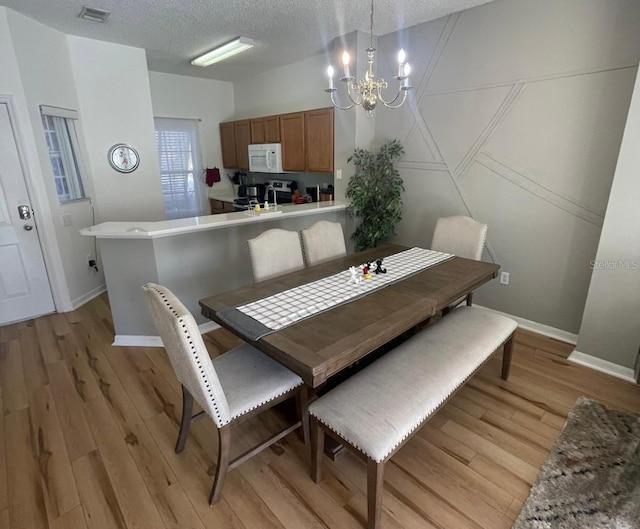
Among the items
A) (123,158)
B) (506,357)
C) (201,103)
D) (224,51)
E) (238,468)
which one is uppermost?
(224,51)

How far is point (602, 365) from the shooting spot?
99.3 inches

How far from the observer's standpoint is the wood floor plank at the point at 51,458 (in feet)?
5.25

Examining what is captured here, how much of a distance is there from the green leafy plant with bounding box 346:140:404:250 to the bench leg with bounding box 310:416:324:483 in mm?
2343

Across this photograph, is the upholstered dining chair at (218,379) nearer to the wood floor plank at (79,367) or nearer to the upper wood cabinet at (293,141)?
the wood floor plank at (79,367)

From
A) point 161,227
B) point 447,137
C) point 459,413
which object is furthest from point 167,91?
point 459,413

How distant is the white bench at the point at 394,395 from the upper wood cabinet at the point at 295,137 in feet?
8.66

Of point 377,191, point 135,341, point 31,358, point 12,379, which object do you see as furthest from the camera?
point 377,191

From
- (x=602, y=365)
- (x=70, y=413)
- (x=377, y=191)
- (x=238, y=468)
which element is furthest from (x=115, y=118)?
(x=602, y=365)

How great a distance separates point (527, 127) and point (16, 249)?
184 inches

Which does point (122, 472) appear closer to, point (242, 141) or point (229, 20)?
point (229, 20)

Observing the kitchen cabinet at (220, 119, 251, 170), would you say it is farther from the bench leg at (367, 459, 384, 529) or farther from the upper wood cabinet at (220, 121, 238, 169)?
the bench leg at (367, 459, 384, 529)

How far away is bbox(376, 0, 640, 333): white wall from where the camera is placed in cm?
245

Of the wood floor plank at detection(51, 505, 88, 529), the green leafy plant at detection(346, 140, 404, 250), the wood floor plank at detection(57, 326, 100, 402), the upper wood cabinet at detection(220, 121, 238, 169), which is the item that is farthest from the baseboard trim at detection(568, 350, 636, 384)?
the upper wood cabinet at detection(220, 121, 238, 169)

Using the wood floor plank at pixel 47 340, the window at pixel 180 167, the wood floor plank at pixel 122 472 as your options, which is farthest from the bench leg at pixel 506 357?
the window at pixel 180 167
